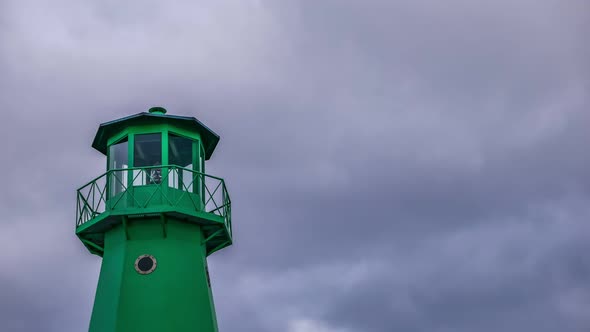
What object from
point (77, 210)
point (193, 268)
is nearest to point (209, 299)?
point (193, 268)

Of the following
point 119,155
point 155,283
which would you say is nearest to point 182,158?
point 119,155

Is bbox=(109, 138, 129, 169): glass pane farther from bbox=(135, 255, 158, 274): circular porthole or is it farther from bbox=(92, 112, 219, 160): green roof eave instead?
bbox=(135, 255, 158, 274): circular porthole

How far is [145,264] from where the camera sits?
109 feet

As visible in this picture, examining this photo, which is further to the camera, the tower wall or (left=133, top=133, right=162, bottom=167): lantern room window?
(left=133, top=133, right=162, bottom=167): lantern room window

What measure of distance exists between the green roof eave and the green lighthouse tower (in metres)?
0.04

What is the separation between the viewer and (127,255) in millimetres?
33438

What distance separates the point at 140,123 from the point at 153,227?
4.33 metres

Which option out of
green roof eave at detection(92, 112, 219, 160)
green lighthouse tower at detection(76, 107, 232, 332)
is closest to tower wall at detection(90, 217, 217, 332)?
green lighthouse tower at detection(76, 107, 232, 332)

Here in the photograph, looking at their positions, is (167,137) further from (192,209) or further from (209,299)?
(209,299)

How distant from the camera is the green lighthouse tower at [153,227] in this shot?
32750 millimetres

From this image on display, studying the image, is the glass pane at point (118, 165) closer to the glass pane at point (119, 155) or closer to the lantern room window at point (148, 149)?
the glass pane at point (119, 155)

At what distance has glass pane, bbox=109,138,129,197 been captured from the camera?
113 feet

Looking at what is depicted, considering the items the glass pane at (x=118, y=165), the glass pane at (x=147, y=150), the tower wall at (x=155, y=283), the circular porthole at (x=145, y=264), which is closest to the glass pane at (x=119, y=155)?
the glass pane at (x=118, y=165)

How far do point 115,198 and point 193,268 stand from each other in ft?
13.1
